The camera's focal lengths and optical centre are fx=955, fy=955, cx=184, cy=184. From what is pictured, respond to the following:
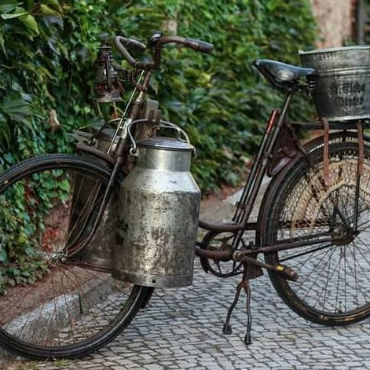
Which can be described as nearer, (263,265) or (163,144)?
(163,144)

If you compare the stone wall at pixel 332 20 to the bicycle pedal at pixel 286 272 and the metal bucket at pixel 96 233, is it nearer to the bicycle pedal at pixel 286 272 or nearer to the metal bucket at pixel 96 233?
the bicycle pedal at pixel 286 272

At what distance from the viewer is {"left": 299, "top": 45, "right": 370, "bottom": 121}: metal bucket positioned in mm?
4664

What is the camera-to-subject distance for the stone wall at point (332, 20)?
41.4 ft

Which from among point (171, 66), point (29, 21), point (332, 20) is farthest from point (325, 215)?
point (332, 20)

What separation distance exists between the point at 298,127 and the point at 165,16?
2.54m

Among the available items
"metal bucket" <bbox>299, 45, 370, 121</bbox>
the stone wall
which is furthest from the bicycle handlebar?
the stone wall

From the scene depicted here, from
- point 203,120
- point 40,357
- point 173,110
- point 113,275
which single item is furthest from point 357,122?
point 203,120

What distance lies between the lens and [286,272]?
15.4 feet

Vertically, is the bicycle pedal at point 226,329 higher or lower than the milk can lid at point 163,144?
lower

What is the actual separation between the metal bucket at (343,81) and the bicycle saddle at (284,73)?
0.22 ft

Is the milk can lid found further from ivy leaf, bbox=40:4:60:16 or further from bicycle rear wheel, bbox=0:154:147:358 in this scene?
ivy leaf, bbox=40:4:60:16

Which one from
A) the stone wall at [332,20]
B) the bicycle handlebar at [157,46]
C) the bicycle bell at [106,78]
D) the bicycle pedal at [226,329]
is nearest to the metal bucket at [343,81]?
the bicycle handlebar at [157,46]

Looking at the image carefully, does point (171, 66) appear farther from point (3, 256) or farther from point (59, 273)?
point (59, 273)

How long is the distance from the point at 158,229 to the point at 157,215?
0.21 feet
